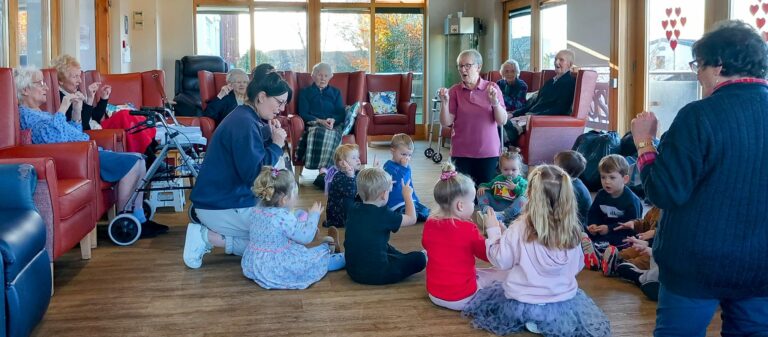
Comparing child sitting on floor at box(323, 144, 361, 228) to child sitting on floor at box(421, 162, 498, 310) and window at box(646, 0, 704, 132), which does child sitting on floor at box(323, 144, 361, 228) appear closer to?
child sitting on floor at box(421, 162, 498, 310)

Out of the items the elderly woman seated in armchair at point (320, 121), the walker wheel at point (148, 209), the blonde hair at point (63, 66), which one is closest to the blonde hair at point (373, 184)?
the walker wheel at point (148, 209)

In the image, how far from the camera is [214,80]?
757 centimetres

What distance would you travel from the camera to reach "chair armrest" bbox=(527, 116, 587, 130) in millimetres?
6812

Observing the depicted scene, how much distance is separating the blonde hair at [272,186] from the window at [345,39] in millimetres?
9009

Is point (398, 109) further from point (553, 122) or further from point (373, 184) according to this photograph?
point (373, 184)

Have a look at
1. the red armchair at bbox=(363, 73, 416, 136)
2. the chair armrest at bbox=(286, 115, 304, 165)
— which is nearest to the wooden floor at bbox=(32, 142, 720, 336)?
the chair armrest at bbox=(286, 115, 304, 165)

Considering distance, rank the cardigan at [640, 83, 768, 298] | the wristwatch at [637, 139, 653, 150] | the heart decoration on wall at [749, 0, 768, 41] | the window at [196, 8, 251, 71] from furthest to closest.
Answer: the window at [196, 8, 251, 71]
the heart decoration on wall at [749, 0, 768, 41]
the wristwatch at [637, 139, 653, 150]
the cardigan at [640, 83, 768, 298]

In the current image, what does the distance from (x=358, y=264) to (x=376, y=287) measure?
5.4 inches

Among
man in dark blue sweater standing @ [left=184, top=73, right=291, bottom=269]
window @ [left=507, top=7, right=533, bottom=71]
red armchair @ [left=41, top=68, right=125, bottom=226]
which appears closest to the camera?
man in dark blue sweater standing @ [left=184, top=73, right=291, bottom=269]

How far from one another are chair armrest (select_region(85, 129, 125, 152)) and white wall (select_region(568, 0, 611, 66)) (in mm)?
5313

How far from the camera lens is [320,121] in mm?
7090

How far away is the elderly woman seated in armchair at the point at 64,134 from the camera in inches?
173

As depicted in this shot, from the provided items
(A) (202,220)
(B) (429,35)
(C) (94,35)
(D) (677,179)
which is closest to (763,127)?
(D) (677,179)

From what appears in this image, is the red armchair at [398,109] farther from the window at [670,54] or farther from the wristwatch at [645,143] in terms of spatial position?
the wristwatch at [645,143]
